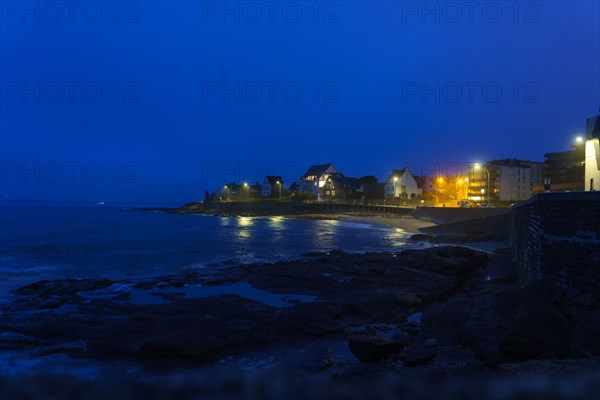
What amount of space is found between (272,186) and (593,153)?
4437 inches

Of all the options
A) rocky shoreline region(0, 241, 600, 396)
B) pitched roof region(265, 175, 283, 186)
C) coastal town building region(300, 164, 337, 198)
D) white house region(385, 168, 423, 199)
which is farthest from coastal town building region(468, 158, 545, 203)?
rocky shoreline region(0, 241, 600, 396)

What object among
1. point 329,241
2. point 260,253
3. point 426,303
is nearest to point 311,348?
point 426,303

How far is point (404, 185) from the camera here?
10331 centimetres

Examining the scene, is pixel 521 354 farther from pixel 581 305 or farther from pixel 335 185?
pixel 335 185

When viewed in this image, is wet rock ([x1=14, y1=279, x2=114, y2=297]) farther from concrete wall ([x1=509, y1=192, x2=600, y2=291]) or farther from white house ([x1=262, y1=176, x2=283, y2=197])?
white house ([x1=262, y1=176, x2=283, y2=197])

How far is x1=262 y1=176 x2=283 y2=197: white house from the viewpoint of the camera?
13550 cm

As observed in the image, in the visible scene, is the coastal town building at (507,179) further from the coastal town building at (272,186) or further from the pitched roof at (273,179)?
the pitched roof at (273,179)

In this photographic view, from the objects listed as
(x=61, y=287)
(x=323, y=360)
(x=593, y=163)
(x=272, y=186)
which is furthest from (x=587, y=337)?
(x=272, y=186)

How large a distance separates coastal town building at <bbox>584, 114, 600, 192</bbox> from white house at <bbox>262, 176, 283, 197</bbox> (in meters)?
105

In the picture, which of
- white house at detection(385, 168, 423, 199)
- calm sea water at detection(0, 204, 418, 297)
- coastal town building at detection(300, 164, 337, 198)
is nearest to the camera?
calm sea water at detection(0, 204, 418, 297)

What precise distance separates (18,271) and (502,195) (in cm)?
8869

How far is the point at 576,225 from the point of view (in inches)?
432

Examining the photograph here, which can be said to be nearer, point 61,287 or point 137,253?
point 61,287

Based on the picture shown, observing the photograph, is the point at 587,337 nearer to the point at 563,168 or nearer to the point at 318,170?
the point at 563,168
